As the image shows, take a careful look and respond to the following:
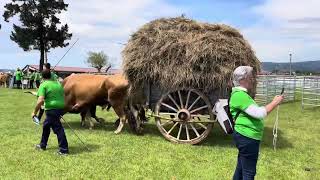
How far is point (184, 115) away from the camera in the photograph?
444 inches

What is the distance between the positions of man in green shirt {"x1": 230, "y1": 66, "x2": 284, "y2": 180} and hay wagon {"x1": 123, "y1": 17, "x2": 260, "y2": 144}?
15.1ft

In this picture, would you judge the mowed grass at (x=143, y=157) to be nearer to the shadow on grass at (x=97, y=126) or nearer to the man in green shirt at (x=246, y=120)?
the shadow on grass at (x=97, y=126)

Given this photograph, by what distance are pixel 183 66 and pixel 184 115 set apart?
1139 mm

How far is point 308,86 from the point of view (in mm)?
23922

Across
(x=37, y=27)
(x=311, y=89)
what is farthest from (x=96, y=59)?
(x=311, y=89)

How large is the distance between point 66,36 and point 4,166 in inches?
1806

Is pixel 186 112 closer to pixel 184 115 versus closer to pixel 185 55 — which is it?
pixel 184 115

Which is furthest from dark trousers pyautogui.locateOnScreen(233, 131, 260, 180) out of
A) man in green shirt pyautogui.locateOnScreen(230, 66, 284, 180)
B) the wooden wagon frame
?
the wooden wagon frame

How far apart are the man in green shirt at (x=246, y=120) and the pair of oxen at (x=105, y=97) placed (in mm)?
6154

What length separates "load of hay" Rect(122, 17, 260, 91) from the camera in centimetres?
1076

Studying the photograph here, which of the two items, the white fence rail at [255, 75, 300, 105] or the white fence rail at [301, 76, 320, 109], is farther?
the white fence rail at [255, 75, 300, 105]

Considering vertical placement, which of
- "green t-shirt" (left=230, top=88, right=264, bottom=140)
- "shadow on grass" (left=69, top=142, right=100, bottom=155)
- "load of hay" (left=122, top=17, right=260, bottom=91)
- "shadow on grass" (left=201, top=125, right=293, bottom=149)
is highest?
"load of hay" (left=122, top=17, right=260, bottom=91)

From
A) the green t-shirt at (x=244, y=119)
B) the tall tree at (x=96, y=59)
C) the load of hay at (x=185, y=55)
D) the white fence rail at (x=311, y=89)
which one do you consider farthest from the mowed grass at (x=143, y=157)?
the tall tree at (x=96, y=59)

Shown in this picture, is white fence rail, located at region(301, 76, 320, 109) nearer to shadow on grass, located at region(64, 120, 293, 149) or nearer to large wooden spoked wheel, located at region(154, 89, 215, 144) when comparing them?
shadow on grass, located at region(64, 120, 293, 149)
